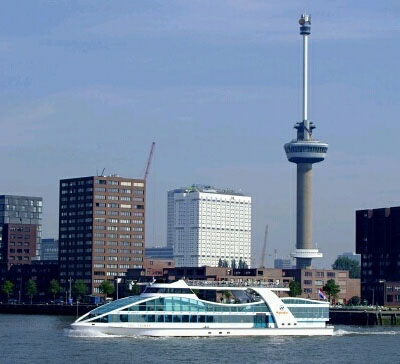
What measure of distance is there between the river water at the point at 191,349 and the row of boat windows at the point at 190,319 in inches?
99.7

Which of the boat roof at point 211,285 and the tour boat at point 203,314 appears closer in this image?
the tour boat at point 203,314

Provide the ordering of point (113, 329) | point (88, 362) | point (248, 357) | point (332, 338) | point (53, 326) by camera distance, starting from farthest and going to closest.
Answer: point (53, 326) < point (332, 338) < point (113, 329) < point (248, 357) < point (88, 362)

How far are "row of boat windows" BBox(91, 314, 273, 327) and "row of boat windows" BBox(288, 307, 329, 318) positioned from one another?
3.71m

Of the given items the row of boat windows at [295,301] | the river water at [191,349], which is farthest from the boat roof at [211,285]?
the river water at [191,349]

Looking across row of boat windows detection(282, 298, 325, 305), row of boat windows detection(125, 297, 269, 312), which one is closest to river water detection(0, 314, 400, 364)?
row of boat windows detection(125, 297, 269, 312)

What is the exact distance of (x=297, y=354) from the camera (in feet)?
389

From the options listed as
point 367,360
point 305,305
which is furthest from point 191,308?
point 367,360

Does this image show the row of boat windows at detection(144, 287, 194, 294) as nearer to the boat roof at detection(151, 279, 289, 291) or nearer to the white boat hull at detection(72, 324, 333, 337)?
the boat roof at detection(151, 279, 289, 291)

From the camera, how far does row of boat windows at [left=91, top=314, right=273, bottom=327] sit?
132125mm

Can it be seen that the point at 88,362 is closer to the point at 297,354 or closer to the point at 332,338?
the point at 297,354

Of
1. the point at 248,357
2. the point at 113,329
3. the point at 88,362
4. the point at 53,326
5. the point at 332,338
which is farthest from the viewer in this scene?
the point at 53,326

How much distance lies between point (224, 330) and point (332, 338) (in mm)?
14790

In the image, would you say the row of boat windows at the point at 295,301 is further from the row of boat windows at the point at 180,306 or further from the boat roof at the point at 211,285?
the row of boat windows at the point at 180,306

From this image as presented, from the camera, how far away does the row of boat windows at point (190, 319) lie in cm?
13212
